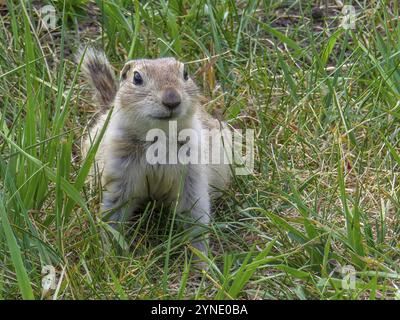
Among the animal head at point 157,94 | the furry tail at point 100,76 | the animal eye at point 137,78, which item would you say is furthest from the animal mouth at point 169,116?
the furry tail at point 100,76

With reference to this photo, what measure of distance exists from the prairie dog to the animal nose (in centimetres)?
6

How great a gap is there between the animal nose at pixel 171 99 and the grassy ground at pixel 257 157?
394mm

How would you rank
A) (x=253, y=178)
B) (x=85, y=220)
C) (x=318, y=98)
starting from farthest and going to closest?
(x=318, y=98)
(x=253, y=178)
(x=85, y=220)

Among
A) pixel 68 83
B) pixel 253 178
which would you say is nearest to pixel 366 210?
pixel 253 178

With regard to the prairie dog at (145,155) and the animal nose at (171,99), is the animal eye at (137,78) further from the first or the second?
the animal nose at (171,99)

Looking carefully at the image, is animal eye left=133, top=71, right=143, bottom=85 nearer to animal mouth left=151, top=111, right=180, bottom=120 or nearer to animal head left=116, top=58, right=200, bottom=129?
animal head left=116, top=58, right=200, bottom=129

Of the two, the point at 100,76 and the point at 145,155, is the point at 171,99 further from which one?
the point at 100,76

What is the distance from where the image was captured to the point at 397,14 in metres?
5.29

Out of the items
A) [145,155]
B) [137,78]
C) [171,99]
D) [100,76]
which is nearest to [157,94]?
[171,99]

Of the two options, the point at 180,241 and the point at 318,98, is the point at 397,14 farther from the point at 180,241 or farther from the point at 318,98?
the point at 180,241

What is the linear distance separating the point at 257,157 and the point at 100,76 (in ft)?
2.72

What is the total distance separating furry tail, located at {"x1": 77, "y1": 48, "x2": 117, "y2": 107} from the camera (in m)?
4.71
